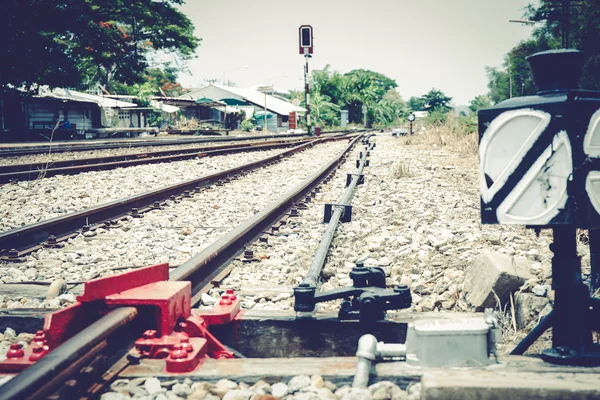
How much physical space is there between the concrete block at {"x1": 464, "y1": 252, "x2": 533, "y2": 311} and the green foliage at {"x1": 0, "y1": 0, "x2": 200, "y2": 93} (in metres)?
25.9

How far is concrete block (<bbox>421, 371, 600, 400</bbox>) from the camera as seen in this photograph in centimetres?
140

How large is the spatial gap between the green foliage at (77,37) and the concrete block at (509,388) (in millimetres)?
26843

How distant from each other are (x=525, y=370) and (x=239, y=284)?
6.11 ft

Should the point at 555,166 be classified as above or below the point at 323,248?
above

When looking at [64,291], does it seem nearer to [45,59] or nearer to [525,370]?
[525,370]

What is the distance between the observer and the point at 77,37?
3039 centimetres

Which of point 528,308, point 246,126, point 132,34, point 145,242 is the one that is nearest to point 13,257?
point 145,242

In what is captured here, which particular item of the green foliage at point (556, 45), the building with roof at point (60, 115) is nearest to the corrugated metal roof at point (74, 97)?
the building with roof at point (60, 115)

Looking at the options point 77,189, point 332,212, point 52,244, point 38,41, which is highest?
point 38,41

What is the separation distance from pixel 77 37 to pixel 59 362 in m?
32.3

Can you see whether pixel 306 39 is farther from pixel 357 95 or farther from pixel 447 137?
pixel 357 95

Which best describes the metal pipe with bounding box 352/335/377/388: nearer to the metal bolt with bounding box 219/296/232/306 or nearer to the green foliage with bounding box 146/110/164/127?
the metal bolt with bounding box 219/296/232/306

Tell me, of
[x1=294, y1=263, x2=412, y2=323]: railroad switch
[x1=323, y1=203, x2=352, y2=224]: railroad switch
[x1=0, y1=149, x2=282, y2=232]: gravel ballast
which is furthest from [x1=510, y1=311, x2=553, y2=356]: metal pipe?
[x1=0, y1=149, x2=282, y2=232]: gravel ballast

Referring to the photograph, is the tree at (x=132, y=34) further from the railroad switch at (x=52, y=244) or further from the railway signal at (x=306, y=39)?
the railroad switch at (x=52, y=244)
